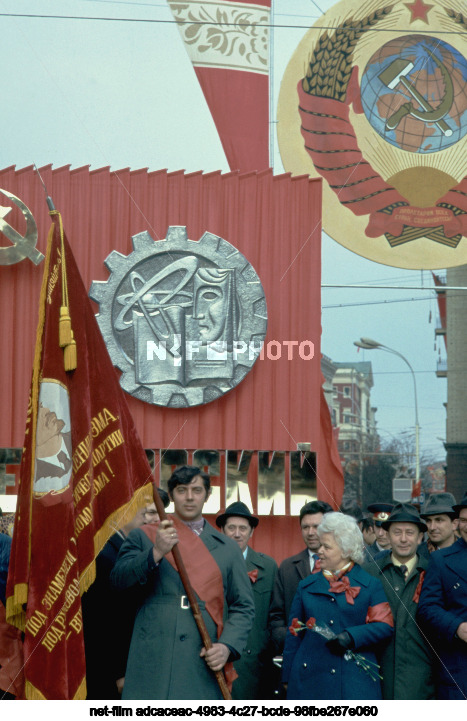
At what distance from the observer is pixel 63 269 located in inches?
189

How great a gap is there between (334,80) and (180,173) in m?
3.40

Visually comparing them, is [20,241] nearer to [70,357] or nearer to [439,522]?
[439,522]

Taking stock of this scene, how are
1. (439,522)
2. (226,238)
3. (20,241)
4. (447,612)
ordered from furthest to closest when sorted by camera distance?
(226,238), (20,241), (439,522), (447,612)

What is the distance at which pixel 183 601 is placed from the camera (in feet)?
14.8

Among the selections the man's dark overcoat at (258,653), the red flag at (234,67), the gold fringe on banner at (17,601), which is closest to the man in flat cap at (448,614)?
the man's dark overcoat at (258,653)

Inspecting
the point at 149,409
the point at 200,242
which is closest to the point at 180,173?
the point at 200,242

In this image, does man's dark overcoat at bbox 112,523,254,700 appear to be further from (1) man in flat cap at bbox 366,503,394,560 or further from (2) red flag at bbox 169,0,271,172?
(2) red flag at bbox 169,0,271,172

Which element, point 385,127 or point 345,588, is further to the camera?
point 385,127

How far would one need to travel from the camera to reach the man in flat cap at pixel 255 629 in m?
6.32

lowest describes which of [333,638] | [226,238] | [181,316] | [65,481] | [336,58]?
[333,638]

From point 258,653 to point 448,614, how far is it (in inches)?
64.1

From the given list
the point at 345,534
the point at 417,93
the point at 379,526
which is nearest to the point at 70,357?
the point at 345,534

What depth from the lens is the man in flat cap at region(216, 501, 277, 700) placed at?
632 centimetres

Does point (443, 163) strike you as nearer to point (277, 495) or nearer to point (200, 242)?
point (200, 242)
